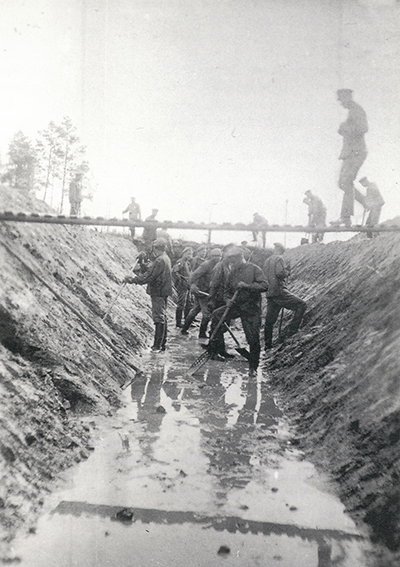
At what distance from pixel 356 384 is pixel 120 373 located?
331 cm

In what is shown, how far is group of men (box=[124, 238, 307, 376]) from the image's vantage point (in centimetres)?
696

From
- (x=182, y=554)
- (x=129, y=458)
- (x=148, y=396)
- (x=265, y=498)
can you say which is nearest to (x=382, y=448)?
(x=265, y=498)

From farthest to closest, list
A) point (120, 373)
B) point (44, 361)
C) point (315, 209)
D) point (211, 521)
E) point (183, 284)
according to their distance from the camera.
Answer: point (315, 209)
point (183, 284)
point (120, 373)
point (44, 361)
point (211, 521)

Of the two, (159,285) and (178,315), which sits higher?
(159,285)

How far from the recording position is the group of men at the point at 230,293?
6.96 metres

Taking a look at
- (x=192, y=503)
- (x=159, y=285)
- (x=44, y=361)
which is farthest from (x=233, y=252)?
(x=192, y=503)

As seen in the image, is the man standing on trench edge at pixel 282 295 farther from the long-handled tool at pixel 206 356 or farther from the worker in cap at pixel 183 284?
the worker in cap at pixel 183 284

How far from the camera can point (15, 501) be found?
2.84m

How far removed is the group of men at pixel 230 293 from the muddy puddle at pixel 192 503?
2263mm

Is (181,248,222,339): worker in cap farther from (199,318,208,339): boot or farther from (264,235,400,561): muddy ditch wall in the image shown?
(264,235,400,561): muddy ditch wall

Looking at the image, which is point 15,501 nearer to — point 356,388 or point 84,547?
point 84,547

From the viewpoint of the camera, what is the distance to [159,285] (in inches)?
325

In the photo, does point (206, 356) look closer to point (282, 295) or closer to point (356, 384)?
point (282, 295)

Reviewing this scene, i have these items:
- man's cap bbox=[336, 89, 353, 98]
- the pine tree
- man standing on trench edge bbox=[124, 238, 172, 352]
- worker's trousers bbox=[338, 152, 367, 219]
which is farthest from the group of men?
the pine tree
